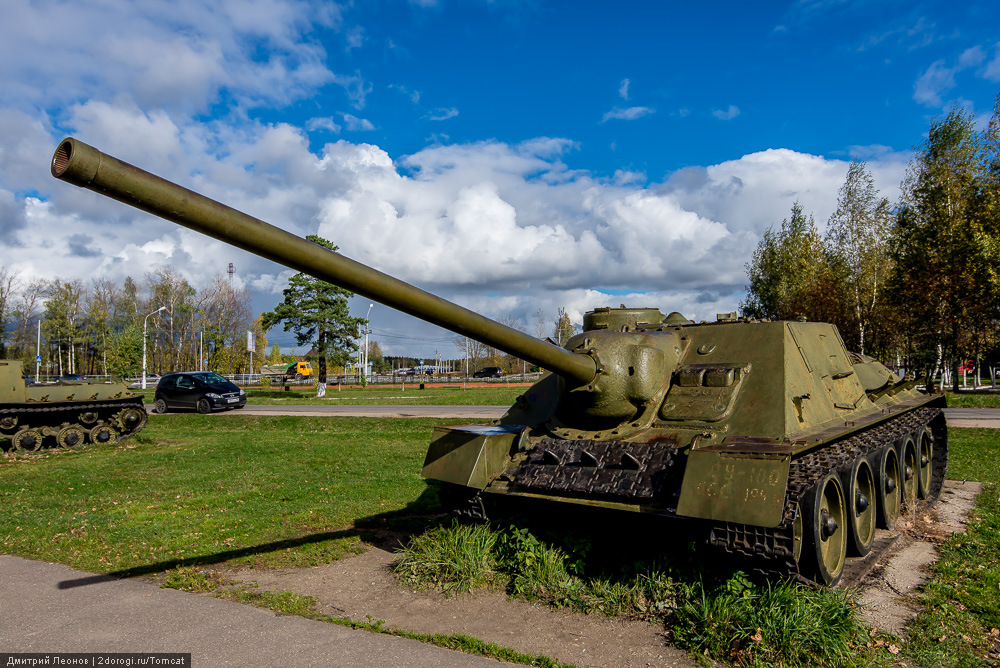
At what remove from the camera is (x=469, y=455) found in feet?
19.9

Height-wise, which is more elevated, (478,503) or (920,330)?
(920,330)

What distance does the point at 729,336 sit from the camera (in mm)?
6746

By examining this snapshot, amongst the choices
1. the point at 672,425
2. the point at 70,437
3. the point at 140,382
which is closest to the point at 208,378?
the point at 70,437

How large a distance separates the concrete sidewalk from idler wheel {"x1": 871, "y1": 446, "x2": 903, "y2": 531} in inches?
180

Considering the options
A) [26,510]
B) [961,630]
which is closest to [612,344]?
[961,630]

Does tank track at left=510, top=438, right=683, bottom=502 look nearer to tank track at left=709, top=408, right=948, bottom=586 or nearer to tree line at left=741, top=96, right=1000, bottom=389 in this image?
tank track at left=709, top=408, right=948, bottom=586

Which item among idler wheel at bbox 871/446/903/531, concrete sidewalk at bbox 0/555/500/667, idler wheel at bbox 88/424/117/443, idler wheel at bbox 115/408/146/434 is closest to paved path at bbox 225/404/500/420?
idler wheel at bbox 115/408/146/434

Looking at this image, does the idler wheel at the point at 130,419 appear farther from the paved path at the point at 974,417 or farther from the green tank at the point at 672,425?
the paved path at the point at 974,417

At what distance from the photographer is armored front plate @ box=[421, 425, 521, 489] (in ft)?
19.6

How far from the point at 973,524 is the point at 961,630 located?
145 inches

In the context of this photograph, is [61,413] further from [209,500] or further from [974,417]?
[974,417]

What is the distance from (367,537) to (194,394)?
61.6 ft

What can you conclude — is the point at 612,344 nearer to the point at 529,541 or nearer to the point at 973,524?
the point at 529,541

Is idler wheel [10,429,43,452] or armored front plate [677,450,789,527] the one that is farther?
idler wheel [10,429,43,452]
